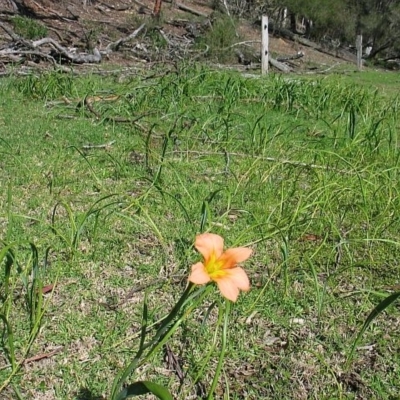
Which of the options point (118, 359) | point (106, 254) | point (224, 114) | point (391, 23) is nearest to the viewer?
point (118, 359)

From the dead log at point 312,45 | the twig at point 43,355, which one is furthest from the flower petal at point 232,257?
the dead log at point 312,45

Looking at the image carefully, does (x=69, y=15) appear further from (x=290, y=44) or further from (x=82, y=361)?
(x=82, y=361)

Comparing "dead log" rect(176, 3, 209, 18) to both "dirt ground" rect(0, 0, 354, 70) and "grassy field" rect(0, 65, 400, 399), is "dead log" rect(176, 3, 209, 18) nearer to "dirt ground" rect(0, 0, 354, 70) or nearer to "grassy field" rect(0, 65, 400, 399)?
"dirt ground" rect(0, 0, 354, 70)

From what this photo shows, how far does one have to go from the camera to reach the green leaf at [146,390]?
84cm

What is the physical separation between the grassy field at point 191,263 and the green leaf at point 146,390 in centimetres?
19

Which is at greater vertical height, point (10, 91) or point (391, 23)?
point (10, 91)

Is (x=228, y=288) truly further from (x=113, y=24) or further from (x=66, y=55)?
(x=113, y=24)

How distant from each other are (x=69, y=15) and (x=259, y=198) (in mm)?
13395

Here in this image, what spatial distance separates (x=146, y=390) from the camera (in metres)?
0.89

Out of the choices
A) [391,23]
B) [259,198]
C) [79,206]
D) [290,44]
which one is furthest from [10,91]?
[391,23]

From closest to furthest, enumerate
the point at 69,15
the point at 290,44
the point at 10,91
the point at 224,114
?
the point at 224,114 < the point at 10,91 < the point at 69,15 < the point at 290,44

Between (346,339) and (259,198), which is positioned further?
(259,198)

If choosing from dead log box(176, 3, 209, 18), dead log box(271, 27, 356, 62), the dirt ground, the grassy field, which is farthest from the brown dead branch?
dead log box(271, 27, 356, 62)

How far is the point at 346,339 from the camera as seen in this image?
1757 mm
